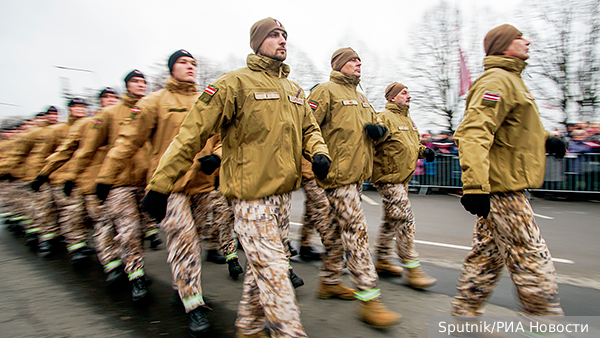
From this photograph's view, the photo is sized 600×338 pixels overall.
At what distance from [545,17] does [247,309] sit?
1673 centimetres

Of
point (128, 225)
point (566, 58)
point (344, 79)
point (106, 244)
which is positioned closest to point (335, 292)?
point (344, 79)

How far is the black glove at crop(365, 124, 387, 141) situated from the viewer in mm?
3691

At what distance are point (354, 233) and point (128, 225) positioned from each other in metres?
2.15

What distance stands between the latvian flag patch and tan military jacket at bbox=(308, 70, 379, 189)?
4.01ft

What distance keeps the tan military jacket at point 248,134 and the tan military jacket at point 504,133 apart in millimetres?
1099

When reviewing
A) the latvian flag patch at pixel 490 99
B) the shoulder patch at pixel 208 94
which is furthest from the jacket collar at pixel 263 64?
the latvian flag patch at pixel 490 99

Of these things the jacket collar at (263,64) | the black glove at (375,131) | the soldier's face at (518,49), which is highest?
the soldier's face at (518,49)

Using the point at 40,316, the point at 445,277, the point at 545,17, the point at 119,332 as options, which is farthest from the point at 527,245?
the point at 545,17

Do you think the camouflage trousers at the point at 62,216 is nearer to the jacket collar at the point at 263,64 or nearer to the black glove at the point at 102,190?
the black glove at the point at 102,190

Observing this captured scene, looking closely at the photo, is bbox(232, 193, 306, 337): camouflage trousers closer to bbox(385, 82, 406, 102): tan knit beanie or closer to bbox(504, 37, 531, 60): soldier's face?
bbox(504, 37, 531, 60): soldier's face

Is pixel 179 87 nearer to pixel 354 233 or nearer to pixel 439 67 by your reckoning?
pixel 354 233

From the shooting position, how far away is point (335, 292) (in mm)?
3807

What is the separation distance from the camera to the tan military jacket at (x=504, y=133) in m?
2.62

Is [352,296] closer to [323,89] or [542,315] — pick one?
[542,315]
